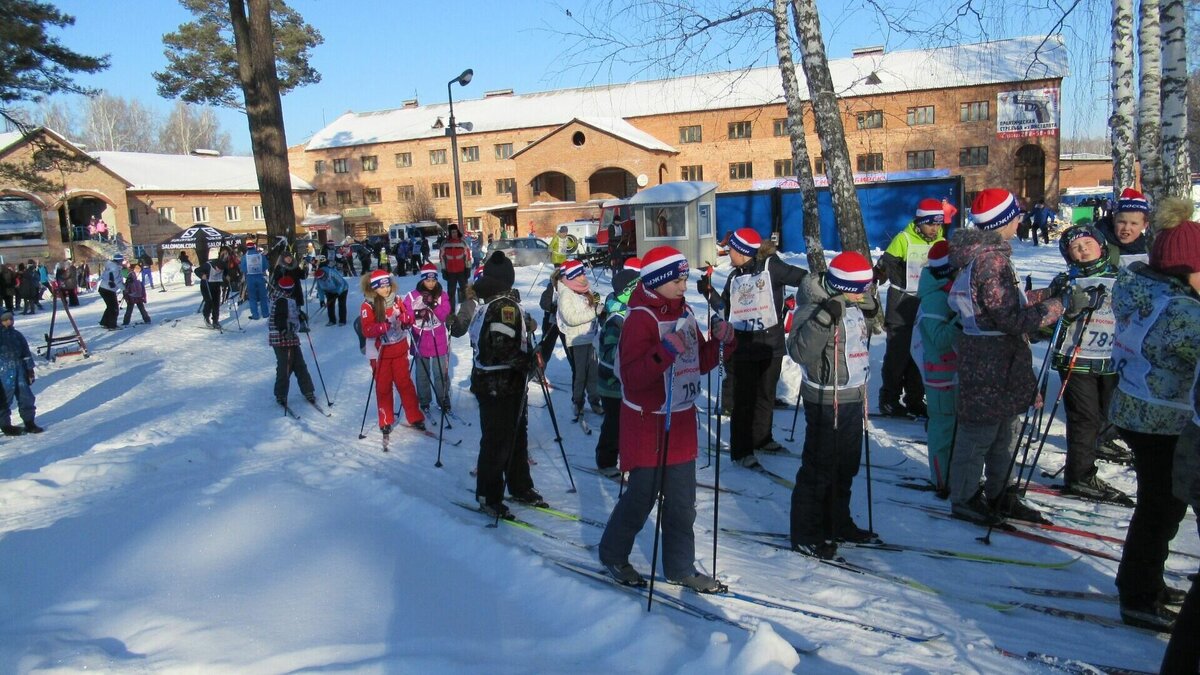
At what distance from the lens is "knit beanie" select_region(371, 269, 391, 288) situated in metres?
8.32

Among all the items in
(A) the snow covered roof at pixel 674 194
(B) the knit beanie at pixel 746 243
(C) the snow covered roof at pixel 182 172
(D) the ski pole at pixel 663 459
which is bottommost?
(D) the ski pole at pixel 663 459

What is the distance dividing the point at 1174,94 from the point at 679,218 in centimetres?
1634

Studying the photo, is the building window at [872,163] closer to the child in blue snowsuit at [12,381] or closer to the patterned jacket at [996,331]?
the child in blue snowsuit at [12,381]

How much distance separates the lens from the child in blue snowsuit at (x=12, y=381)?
9844 mm

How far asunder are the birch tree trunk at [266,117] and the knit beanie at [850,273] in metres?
15.6

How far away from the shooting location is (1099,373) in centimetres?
559

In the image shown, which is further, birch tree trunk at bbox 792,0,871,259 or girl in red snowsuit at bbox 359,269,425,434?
birch tree trunk at bbox 792,0,871,259

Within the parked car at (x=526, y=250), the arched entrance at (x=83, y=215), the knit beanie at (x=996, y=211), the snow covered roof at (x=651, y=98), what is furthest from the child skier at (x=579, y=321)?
the arched entrance at (x=83, y=215)

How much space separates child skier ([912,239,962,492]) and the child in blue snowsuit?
34.9ft

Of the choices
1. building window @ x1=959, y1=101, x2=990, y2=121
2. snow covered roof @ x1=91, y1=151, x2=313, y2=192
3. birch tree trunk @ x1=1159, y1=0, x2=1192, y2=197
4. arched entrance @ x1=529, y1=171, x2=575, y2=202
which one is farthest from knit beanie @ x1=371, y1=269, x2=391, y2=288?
snow covered roof @ x1=91, y1=151, x2=313, y2=192

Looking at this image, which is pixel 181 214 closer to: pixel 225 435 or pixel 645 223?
pixel 645 223

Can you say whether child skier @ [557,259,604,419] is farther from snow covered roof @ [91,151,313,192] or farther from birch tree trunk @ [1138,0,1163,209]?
snow covered roof @ [91,151,313,192]

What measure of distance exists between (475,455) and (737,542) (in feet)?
11.3

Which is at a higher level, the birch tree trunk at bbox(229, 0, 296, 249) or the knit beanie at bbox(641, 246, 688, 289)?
the birch tree trunk at bbox(229, 0, 296, 249)
